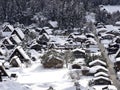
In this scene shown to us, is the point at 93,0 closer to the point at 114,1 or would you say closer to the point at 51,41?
the point at 114,1

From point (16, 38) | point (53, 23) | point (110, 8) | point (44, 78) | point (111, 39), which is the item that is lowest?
point (111, 39)

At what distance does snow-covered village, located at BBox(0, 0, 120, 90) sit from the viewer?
110ft

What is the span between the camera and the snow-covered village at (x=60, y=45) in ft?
110

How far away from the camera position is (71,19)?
6053cm

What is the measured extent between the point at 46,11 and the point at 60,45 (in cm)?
1818

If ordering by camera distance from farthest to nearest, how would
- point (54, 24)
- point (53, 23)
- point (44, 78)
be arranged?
point (53, 23)
point (54, 24)
point (44, 78)

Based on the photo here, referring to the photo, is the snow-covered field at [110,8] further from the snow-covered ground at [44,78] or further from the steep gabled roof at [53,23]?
the snow-covered ground at [44,78]

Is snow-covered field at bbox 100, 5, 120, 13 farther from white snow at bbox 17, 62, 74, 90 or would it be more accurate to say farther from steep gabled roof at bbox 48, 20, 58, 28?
white snow at bbox 17, 62, 74, 90

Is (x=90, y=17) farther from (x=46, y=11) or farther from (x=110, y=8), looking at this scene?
(x=46, y=11)

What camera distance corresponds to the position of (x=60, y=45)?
158ft

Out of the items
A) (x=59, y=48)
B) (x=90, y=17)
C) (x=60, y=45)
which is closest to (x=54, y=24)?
(x=90, y=17)

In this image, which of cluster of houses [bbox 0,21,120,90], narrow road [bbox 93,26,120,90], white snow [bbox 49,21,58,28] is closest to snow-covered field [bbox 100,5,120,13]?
cluster of houses [bbox 0,21,120,90]

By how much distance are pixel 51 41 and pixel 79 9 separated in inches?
561

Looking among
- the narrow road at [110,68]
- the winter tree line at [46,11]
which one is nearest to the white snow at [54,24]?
the winter tree line at [46,11]
